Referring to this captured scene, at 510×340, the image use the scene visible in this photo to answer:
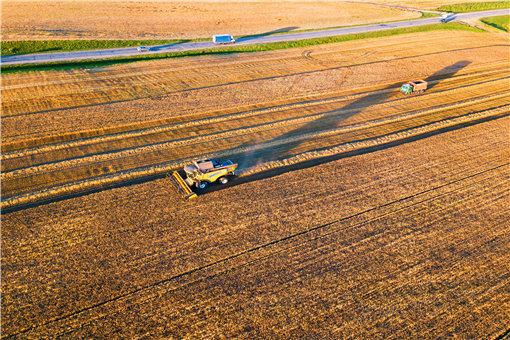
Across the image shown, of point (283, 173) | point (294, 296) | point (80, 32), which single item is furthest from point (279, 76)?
point (80, 32)

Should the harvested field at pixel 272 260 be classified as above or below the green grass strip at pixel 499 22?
below

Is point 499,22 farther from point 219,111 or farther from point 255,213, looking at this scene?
point 255,213

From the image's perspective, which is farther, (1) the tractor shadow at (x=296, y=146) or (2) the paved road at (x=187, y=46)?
(2) the paved road at (x=187, y=46)

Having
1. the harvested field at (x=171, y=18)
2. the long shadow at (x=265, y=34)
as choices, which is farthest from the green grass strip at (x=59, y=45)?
the long shadow at (x=265, y=34)

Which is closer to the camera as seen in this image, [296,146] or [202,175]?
[202,175]

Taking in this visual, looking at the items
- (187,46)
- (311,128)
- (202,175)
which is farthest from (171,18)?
(202,175)

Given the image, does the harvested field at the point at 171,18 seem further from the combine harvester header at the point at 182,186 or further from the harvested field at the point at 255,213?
the combine harvester header at the point at 182,186
